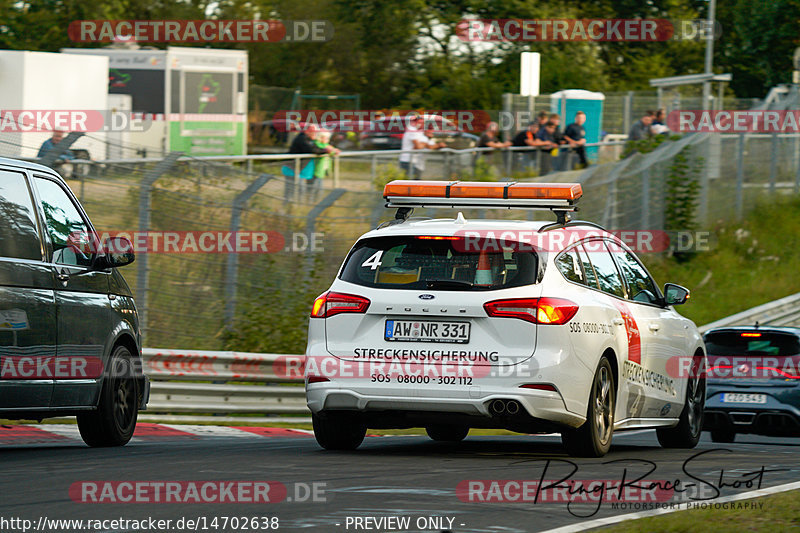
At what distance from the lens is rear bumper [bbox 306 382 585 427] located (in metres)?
9.95

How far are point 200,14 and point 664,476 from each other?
61817mm

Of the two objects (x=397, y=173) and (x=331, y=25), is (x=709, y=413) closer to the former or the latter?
(x=397, y=173)

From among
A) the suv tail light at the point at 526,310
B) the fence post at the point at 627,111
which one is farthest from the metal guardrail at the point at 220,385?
the fence post at the point at 627,111

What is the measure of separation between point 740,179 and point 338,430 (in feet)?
75.5

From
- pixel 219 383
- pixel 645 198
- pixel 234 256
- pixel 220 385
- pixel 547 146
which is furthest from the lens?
pixel 645 198

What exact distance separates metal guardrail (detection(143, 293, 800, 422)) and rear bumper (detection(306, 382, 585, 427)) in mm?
5557

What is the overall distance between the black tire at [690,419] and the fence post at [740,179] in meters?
19.1

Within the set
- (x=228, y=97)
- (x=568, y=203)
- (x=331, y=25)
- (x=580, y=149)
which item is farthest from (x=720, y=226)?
(x=331, y=25)

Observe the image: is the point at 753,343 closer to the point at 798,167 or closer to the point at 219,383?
the point at 219,383

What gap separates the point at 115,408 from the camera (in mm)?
11555

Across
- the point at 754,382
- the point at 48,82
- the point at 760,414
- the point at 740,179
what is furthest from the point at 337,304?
the point at 48,82

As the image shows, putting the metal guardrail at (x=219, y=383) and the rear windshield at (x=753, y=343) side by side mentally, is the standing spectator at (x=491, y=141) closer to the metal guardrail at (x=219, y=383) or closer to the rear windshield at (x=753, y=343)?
the rear windshield at (x=753, y=343)

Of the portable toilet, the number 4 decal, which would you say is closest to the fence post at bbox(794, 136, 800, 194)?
the portable toilet

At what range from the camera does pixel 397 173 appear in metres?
24.0
